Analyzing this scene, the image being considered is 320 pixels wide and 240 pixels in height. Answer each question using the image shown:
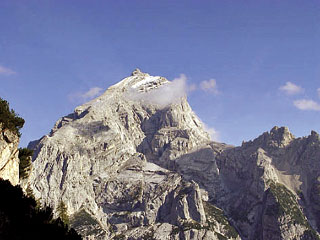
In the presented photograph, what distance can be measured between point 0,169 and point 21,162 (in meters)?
24.5

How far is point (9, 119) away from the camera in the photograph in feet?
283

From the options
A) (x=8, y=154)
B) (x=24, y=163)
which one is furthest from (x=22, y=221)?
(x=24, y=163)

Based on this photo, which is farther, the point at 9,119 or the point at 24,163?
the point at 24,163

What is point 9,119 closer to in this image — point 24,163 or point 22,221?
point 24,163

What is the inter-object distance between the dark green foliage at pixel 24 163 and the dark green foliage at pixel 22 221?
30.2 meters

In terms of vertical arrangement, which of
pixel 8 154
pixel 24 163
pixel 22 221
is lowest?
pixel 22 221

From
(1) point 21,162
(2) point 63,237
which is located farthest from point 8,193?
(1) point 21,162

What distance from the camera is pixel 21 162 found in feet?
346

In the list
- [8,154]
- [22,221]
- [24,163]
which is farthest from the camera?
[24,163]

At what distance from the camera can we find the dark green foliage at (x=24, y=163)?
10500 cm

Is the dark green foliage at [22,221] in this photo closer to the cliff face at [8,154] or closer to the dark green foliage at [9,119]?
the cliff face at [8,154]

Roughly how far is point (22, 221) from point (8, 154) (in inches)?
954

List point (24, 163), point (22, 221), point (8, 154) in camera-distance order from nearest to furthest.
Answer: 1. point (22, 221)
2. point (8, 154)
3. point (24, 163)

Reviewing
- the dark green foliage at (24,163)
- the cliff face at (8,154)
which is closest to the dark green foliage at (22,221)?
the cliff face at (8,154)
